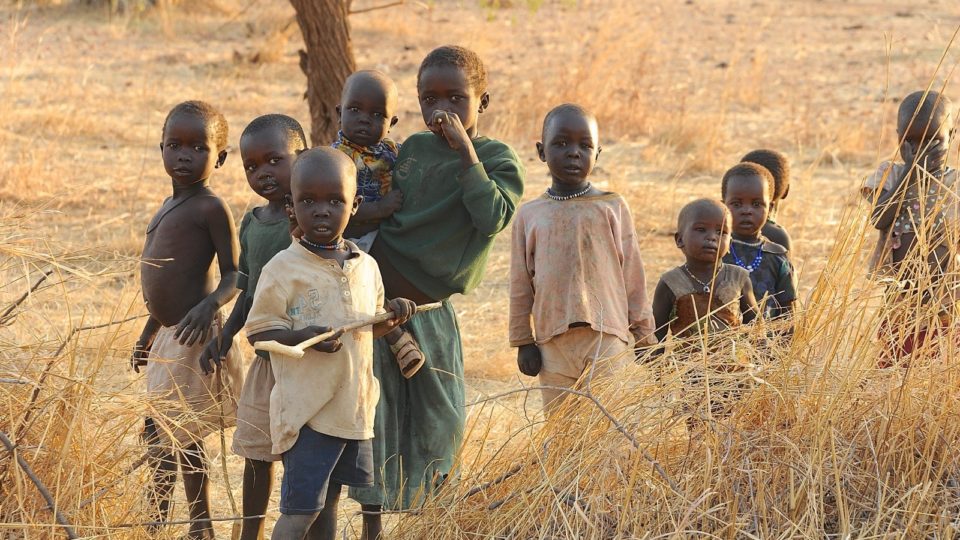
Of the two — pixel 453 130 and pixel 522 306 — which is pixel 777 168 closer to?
pixel 522 306

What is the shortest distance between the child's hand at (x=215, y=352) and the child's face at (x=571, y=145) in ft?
3.15

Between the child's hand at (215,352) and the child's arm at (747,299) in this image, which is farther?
the child's arm at (747,299)

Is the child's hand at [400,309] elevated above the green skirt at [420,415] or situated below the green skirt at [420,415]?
above

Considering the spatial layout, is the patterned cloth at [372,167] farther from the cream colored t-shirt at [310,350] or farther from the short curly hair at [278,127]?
the cream colored t-shirt at [310,350]

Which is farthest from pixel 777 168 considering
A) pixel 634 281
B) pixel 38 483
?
pixel 38 483

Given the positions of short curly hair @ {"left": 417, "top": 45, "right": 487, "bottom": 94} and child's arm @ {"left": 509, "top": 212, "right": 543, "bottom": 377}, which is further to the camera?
child's arm @ {"left": 509, "top": 212, "right": 543, "bottom": 377}

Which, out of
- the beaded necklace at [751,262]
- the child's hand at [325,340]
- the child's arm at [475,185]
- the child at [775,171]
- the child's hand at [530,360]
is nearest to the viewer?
the child's hand at [325,340]

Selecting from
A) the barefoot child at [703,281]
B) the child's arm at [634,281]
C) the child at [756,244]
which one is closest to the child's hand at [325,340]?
the child's arm at [634,281]

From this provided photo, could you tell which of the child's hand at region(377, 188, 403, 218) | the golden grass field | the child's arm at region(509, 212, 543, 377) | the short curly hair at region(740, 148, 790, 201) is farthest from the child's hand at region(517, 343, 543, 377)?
the short curly hair at region(740, 148, 790, 201)

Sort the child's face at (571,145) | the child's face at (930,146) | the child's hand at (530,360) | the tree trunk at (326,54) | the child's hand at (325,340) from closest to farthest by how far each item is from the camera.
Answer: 1. the child's hand at (325,340)
2. the child's face at (571,145)
3. the child's hand at (530,360)
4. the child's face at (930,146)
5. the tree trunk at (326,54)

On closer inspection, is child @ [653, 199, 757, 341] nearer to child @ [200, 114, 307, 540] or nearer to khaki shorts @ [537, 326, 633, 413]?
khaki shorts @ [537, 326, 633, 413]

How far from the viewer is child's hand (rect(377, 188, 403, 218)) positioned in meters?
2.93

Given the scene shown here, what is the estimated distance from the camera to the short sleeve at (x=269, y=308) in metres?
2.50

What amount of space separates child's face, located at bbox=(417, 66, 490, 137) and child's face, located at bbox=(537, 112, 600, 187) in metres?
0.27
